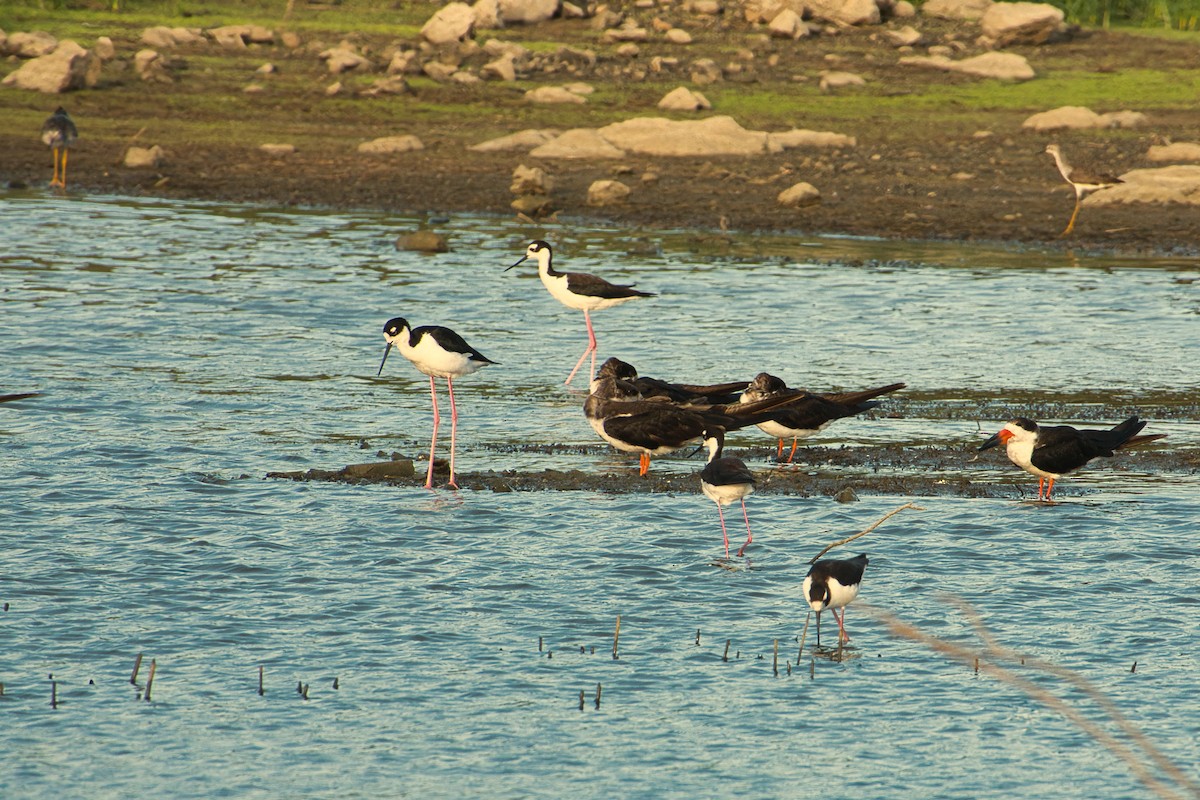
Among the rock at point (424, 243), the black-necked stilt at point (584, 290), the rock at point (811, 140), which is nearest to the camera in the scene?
the black-necked stilt at point (584, 290)

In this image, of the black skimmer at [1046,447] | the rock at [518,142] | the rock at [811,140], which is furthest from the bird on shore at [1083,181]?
the black skimmer at [1046,447]

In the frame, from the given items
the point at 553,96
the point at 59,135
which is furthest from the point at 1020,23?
the point at 59,135

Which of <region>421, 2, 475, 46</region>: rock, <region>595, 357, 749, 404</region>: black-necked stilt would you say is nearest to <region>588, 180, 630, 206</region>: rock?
<region>421, 2, 475, 46</region>: rock

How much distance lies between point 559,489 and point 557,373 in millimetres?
5171

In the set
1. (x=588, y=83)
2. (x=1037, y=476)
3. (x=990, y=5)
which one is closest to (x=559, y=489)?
(x=1037, y=476)

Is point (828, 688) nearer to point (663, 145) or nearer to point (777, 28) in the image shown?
point (663, 145)

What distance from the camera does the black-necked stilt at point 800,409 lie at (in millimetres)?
13477

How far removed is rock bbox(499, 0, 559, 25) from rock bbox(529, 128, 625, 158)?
1151 centimetres

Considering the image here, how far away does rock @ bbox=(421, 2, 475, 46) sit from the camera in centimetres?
4044

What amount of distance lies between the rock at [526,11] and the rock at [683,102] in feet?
26.9

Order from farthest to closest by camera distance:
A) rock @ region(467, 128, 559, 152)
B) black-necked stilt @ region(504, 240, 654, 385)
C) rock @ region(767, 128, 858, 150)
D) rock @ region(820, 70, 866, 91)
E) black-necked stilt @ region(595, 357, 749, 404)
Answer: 1. rock @ region(820, 70, 866, 91)
2. rock @ region(767, 128, 858, 150)
3. rock @ region(467, 128, 559, 152)
4. black-necked stilt @ region(504, 240, 654, 385)
5. black-necked stilt @ region(595, 357, 749, 404)

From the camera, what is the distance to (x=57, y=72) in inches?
1414

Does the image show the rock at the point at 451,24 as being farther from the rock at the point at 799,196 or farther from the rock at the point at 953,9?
the rock at the point at 799,196

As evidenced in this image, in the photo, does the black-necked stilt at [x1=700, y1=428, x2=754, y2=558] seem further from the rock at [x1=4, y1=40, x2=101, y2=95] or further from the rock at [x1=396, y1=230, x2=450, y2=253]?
the rock at [x1=4, y1=40, x2=101, y2=95]
